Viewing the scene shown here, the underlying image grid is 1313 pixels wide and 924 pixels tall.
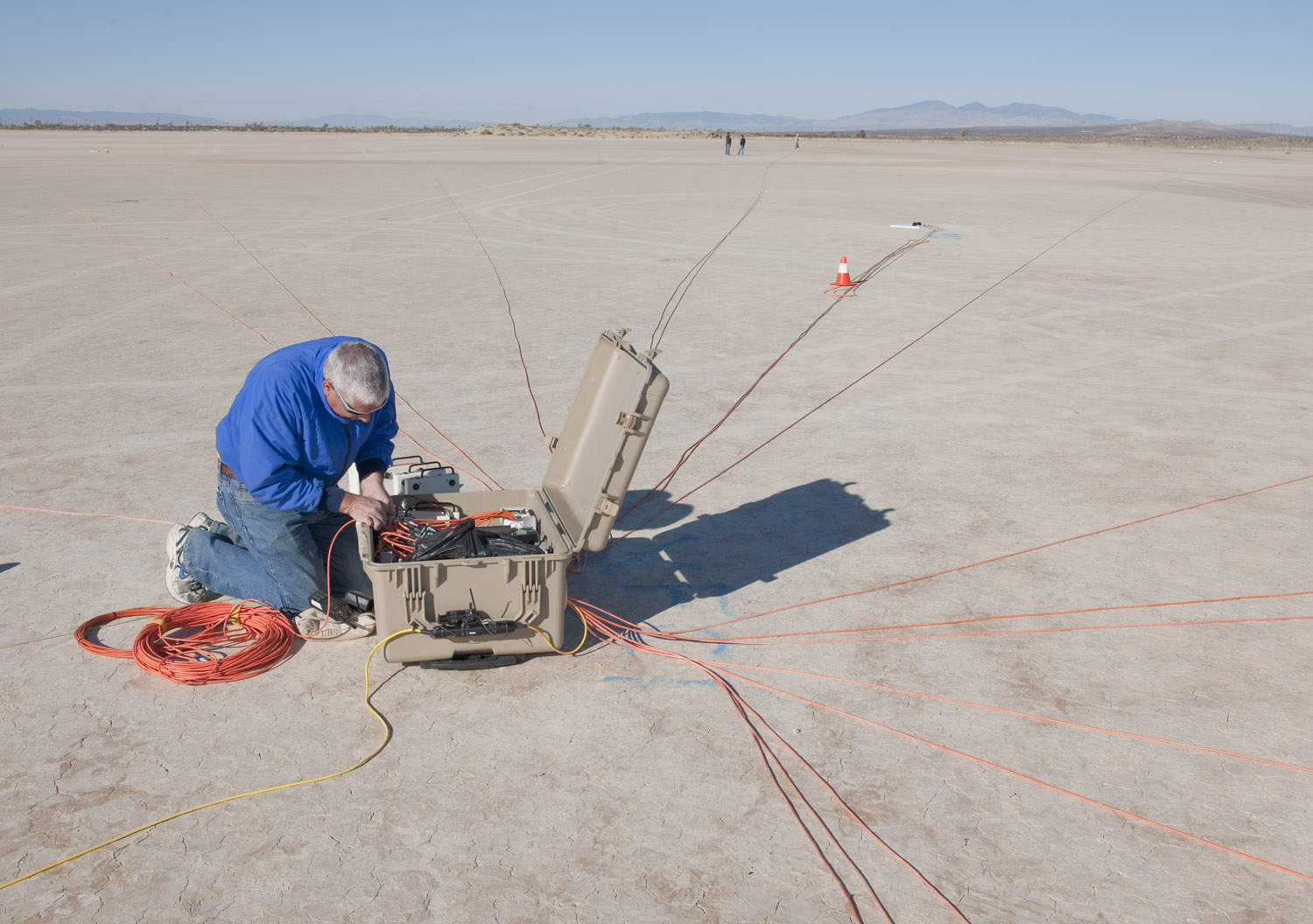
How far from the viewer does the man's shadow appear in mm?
4723

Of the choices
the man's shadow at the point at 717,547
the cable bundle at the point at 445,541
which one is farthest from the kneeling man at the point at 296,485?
the man's shadow at the point at 717,547

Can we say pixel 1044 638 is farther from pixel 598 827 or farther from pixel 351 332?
pixel 351 332

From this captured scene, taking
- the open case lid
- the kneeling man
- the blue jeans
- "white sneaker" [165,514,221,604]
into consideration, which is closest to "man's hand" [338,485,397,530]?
the kneeling man

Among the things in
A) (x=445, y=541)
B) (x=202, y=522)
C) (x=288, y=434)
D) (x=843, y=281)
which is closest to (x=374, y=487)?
(x=288, y=434)

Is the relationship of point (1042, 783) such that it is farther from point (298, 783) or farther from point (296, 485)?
point (296, 485)

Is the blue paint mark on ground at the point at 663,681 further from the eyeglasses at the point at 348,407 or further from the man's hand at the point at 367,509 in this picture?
the eyeglasses at the point at 348,407

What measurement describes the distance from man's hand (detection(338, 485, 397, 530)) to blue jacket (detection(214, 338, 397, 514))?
5 centimetres

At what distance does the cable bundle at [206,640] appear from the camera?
153 inches

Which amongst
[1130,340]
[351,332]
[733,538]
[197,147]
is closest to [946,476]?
[733,538]

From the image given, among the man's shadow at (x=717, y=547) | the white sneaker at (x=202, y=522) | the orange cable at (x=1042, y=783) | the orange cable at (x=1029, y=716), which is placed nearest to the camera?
the orange cable at (x=1042, y=783)

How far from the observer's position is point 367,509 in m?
4.16

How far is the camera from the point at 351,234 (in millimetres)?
15781

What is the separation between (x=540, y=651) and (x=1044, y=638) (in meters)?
2.28

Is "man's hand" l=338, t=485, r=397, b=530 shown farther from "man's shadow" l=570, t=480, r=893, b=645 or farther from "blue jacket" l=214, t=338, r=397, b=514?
"man's shadow" l=570, t=480, r=893, b=645
